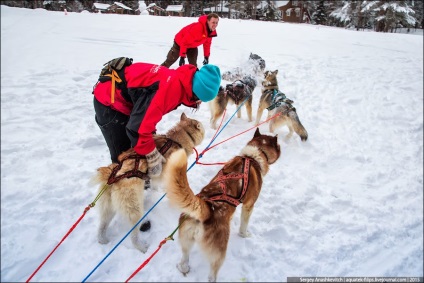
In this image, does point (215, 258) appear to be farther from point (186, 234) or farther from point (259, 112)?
point (259, 112)

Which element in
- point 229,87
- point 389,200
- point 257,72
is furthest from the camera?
point 257,72

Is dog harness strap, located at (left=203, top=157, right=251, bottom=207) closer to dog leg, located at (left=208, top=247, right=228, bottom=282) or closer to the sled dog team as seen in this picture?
the sled dog team

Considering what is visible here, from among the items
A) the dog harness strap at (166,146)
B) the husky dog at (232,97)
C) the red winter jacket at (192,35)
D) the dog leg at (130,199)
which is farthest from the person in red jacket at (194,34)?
the dog leg at (130,199)

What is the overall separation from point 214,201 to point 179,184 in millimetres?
484

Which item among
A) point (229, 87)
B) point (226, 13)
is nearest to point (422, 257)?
point (229, 87)

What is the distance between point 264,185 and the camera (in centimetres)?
327

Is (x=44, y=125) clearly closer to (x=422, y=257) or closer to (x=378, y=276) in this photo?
(x=378, y=276)

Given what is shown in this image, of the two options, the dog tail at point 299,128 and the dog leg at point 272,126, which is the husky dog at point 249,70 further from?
the dog tail at point 299,128

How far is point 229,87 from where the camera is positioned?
5055 millimetres

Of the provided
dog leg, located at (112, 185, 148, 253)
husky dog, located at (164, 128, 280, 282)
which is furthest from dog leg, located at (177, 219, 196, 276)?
dog leg, located at (112, 185, 148, 253)

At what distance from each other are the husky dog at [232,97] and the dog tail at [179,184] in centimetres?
327

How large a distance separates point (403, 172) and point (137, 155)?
11.8 feet

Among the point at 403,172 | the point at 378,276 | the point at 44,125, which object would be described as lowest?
the point at 378,276

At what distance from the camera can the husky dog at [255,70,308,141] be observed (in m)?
4.25
